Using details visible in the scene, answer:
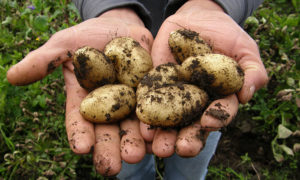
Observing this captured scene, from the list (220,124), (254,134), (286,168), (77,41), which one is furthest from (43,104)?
(286,168)

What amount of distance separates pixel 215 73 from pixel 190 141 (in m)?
0.50

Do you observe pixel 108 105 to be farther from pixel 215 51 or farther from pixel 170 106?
pixel 215 51

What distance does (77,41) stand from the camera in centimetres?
191

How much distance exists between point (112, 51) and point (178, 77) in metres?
0.51

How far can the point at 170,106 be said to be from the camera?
59.4 inches

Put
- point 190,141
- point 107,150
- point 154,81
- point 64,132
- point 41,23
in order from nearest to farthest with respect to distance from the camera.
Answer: point 190,141 < point 107,150 < point 154,81 < point 64,132 < point 41,23

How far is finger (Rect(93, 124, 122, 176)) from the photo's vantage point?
1.39 m

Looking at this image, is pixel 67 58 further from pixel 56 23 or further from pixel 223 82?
pixel 56 23

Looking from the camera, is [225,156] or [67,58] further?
[225,156]

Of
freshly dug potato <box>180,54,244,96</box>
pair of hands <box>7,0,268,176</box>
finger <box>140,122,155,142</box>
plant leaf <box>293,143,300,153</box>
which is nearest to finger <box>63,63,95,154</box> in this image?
pair of hands <box>7,0,268,176</box>

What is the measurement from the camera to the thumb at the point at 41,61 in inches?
64.1

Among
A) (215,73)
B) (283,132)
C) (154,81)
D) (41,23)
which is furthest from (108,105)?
(41,23)

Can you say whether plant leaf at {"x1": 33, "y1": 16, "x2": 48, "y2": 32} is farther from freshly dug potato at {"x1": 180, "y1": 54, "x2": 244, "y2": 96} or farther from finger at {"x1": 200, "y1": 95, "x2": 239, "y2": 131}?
finger at {"x1": 200, "y1": 95, "x2": 239, "y2": 131}

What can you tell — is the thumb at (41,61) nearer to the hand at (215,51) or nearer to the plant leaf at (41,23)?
the hand at (215,51)
